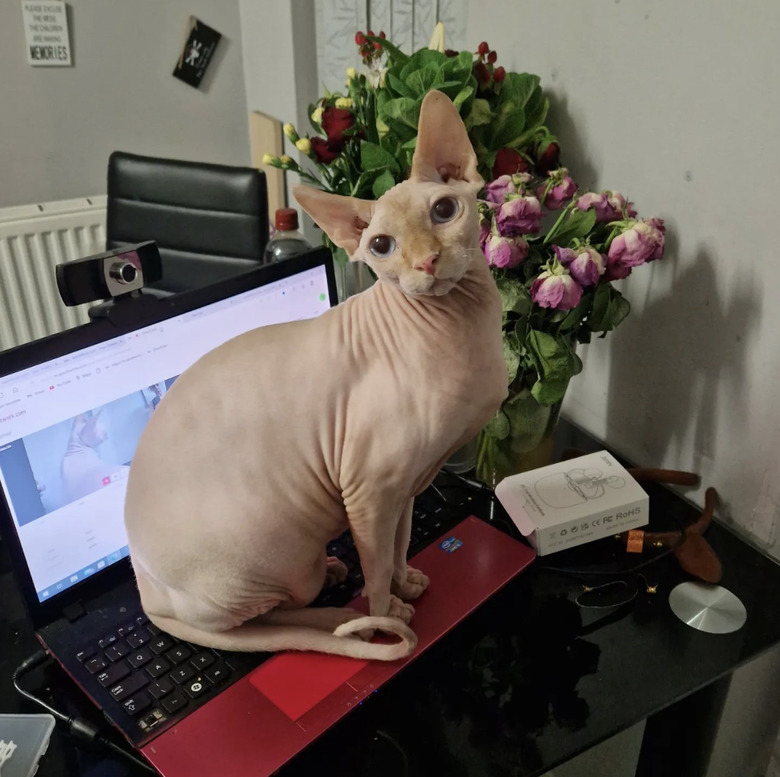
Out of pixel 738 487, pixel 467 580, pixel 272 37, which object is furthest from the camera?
pixel 272 37

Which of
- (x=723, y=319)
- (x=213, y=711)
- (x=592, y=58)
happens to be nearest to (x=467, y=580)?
(x=213, y=711)

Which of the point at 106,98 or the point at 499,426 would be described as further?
the point at 106,98

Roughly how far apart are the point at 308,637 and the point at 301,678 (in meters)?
0.03

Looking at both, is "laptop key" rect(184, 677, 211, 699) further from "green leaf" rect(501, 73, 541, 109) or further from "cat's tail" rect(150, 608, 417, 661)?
"green leaf" rect(501, 73, 541, 109)

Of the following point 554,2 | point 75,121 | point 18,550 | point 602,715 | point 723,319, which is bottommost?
point 602,715

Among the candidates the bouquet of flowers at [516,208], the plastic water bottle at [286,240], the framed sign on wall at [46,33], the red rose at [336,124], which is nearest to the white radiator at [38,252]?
the framed sign on wall at [46,33]

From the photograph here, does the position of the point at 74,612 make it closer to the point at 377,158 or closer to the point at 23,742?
the point at 23,742

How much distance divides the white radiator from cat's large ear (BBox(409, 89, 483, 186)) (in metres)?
1.54

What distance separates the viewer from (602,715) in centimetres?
65

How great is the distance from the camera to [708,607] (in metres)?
0.75

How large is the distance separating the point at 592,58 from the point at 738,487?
21.4 inches

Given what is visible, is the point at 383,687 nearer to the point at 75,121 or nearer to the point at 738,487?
the point at 738,487

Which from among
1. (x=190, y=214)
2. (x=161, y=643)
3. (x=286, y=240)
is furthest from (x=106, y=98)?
(x=161, y=643)

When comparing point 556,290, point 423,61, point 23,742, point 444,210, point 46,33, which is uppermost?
point 46,33
